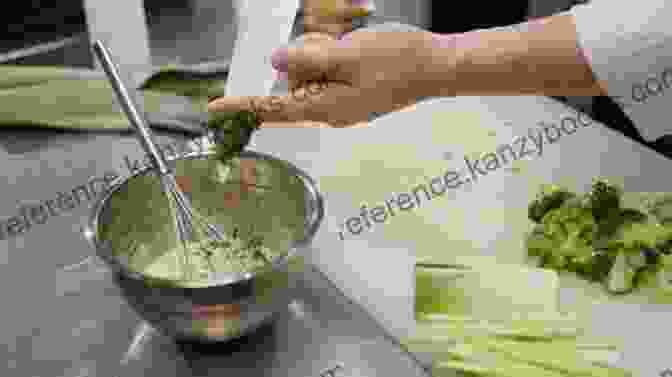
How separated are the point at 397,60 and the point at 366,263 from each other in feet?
1.08

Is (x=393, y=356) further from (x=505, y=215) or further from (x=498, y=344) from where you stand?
(x=505, y=215)

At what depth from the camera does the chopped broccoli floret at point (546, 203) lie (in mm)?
942

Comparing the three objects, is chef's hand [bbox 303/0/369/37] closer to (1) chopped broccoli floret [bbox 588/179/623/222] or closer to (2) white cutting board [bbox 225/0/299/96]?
(2) white cutting board [bbox 225/0/299/96]

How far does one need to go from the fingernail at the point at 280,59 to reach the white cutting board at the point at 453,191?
0.22 metres

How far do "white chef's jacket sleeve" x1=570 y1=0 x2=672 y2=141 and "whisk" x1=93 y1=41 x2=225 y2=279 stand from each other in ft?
1.97

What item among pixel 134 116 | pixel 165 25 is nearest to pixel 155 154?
pixel 134 116

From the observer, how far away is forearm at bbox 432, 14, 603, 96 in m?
0.94

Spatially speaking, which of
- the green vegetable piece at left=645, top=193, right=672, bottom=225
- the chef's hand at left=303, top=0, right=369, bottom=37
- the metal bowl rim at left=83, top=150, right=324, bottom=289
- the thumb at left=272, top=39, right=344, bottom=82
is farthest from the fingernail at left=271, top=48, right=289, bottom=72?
the green vegetable piece at left=645, top=193, right=672, bottom=225

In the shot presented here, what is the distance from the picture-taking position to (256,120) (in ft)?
2.90

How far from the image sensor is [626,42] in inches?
35.7

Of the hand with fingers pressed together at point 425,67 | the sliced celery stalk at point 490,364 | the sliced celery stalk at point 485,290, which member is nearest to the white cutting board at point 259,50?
the hand with fingers pressed together at point 425,67

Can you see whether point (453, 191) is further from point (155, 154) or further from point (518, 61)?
point (155, 154)

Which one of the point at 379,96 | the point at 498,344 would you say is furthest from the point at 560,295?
the point at 379,96

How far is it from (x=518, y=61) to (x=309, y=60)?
32 cm
